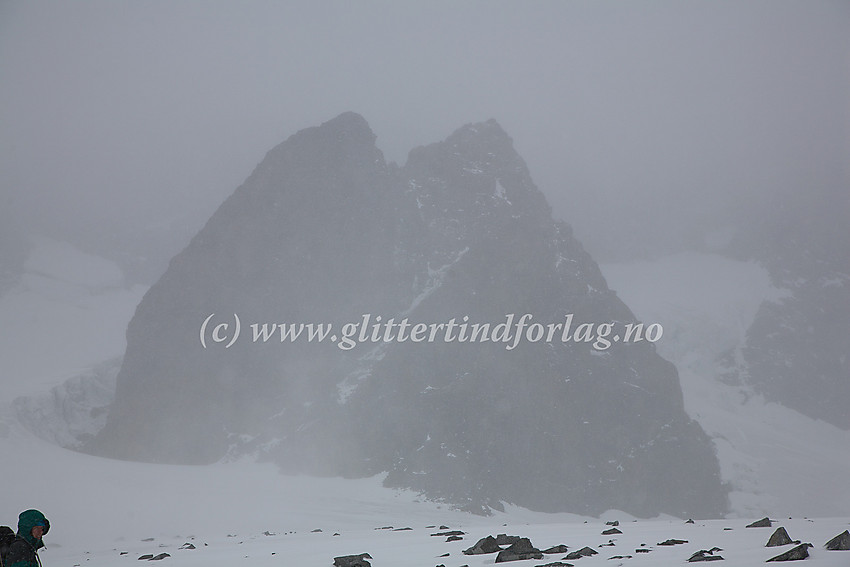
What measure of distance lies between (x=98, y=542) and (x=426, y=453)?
53.0m

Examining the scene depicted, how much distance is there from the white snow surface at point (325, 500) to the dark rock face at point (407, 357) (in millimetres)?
7934

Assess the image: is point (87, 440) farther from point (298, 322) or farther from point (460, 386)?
point (460, 386)

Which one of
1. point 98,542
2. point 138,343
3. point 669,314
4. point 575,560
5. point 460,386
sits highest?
point 669,314

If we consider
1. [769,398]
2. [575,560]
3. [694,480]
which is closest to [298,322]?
[694,480]

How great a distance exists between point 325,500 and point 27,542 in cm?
9541

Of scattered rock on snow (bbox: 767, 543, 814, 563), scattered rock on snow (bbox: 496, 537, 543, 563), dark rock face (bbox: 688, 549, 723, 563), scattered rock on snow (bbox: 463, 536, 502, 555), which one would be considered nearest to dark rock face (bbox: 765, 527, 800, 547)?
dark rock face (bbox: 688, 549, 723, 563)

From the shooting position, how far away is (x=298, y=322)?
138m

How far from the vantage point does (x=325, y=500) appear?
10131 centimetres

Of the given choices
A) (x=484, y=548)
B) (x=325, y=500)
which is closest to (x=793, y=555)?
(x=484, y=548)

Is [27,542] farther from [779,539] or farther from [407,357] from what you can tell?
[407,357]

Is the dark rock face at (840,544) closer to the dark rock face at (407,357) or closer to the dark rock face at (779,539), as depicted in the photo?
the dark rock face at (779,539)

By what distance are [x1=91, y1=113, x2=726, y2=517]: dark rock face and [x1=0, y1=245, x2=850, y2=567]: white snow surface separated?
26.0ft

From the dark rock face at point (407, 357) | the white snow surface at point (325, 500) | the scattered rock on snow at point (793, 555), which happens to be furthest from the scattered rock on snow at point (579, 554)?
the dark rock face at point (407, 357)

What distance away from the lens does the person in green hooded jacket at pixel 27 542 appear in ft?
35.2
